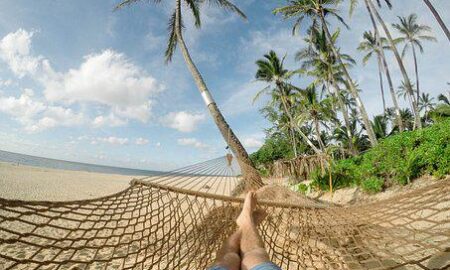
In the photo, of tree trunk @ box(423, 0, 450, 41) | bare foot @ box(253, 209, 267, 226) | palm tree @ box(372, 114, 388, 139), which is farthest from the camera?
palm tree @ box(372, 114, 388, 139)

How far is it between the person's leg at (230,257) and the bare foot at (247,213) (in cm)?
15

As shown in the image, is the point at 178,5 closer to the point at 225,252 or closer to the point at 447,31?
the point at 225,252

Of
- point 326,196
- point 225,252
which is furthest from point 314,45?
point 225,252

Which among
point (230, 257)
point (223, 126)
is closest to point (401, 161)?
point (223, 126)

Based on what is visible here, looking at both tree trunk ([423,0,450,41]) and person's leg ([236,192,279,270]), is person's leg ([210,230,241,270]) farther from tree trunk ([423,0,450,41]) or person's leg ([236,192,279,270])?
tree trunk ([423,0,450,41])

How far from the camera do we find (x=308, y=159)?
371 inches

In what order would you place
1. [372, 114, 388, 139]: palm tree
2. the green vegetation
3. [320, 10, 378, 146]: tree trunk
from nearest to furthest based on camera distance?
the green vegetation
[320, 10, 378, 146]: tree trunk
[372, 114, 388, 139]: palm tree

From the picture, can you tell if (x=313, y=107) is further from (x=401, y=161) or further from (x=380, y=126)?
(x=401, y=161)

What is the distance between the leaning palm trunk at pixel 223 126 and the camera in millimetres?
3960

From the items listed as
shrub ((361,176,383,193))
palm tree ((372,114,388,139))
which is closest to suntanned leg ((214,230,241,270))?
shrub ((361,176,383,193))

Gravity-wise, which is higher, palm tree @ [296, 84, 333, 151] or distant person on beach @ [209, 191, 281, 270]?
palm tree @ [296, 84, 333, 151]

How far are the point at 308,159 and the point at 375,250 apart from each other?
7.71 meters

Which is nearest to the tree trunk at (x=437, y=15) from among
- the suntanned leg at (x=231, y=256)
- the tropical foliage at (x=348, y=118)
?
the tropical foliage at (x=348, y=118)

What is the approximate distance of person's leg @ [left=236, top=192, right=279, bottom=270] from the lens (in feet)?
4.48
